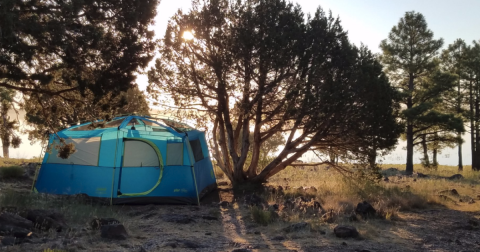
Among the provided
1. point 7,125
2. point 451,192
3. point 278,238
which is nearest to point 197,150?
point 7,125

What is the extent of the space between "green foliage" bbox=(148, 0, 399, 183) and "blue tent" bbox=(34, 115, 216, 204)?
6.86 ft

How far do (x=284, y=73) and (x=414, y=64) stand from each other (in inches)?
674

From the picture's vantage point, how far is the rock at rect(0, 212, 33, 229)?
7.09 m

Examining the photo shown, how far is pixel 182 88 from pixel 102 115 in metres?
3.19

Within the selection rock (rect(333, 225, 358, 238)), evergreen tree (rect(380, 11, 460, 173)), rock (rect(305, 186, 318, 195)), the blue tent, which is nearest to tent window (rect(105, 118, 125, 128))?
the blue tent

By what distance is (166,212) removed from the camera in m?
10.5

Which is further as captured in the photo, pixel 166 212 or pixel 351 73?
pixel 351 73

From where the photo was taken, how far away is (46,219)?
748 cm

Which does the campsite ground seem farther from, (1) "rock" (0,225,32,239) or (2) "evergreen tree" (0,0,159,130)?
(2) "evergreen tree" (0,0,159,130)

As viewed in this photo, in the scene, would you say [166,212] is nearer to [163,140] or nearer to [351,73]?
[163,140]

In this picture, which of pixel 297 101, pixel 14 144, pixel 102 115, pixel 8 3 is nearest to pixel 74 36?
pixel 8 3

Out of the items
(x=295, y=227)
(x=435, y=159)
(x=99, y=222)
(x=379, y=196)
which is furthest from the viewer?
(x=435, y=159)

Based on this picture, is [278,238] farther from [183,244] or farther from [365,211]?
[365,211]

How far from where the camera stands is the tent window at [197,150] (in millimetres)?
13065
